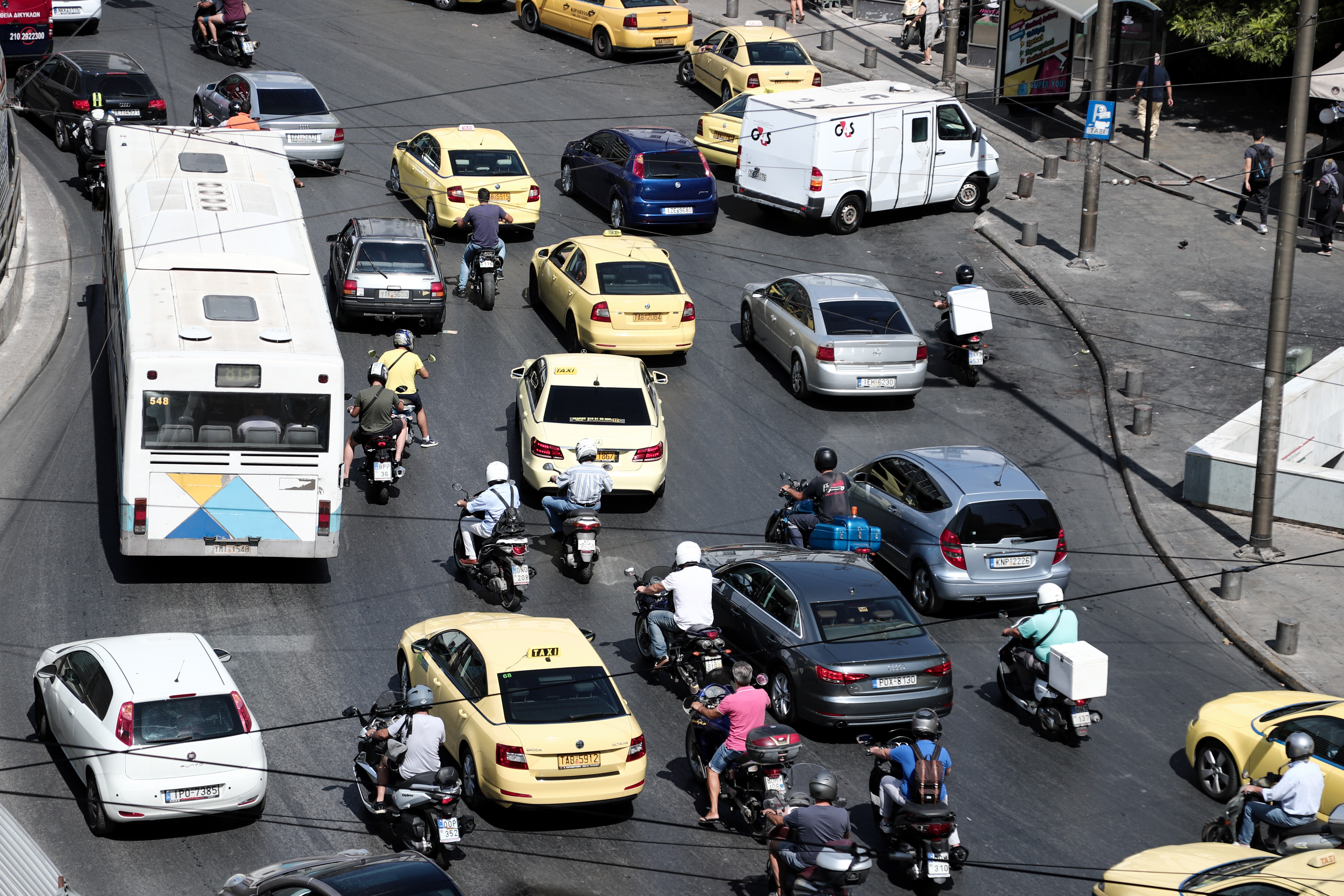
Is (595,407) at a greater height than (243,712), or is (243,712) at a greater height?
(595,407)

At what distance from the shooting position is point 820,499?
18.1 meters

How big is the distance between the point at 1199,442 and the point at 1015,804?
9.06 meters

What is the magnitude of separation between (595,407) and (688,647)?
505cm

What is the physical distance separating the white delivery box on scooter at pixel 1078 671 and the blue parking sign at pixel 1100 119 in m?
14.7

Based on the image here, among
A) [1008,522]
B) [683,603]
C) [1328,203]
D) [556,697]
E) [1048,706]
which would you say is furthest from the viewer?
[1328,203]

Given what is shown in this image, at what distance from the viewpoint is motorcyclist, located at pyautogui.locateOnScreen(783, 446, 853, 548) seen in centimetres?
1792

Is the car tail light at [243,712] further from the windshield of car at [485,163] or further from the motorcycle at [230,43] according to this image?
the motorcycle at [230,43]

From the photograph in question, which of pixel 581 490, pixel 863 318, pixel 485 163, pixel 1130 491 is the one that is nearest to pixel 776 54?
pixel 485 163

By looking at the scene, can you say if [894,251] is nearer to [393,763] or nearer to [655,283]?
[655,283]

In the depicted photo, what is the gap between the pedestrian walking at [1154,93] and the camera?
32.3 meters

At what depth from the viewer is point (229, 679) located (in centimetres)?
1287

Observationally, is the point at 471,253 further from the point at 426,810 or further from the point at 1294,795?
the point at 1294,795

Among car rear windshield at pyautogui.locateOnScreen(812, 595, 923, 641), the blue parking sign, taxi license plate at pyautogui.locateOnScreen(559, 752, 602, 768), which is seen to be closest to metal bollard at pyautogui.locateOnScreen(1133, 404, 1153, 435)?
the blue parking sign

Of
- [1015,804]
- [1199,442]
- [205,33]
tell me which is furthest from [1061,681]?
[205,33]
